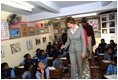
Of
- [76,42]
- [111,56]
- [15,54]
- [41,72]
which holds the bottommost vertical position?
[41,72]

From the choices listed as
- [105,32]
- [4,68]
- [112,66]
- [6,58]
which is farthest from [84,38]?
[105,32]

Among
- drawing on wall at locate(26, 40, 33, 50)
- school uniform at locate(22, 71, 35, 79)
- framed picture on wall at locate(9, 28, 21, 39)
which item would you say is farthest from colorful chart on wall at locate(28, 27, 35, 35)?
school uniform at locate(22, 71, 35, 79)

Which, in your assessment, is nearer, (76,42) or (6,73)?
(76,42)

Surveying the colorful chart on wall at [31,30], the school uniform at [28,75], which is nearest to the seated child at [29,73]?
the school uniform at [28,75]

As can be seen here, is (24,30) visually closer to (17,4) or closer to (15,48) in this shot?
(15,48)

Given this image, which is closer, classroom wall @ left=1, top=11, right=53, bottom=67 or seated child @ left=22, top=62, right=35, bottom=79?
seated child @ left=22, top=62, right=35, bottom=79

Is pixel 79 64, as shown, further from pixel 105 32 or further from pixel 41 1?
pixel 105 32

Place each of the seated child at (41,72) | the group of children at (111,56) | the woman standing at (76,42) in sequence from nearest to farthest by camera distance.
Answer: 1. the woman standing at (76,42)
2. the seated child at (41,72)
3. the group of children at (111,56)

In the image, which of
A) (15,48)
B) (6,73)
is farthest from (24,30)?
(6,73)

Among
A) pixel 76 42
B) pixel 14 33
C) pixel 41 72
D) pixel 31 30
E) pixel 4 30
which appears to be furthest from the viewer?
pixel 31 30

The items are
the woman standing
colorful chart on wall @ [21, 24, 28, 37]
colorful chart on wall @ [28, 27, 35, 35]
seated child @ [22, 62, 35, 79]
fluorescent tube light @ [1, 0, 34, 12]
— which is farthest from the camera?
colorful chart on wall @ [28, 27, 35, 35]

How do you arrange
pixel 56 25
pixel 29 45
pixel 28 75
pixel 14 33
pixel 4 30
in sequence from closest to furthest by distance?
pixel 28 75
pixel 4 30
pixel 14 33
pixel 29 45
pixel 56 25

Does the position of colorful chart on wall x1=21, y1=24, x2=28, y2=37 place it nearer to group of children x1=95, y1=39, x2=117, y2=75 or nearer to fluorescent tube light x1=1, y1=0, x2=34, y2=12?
fluorescent tube light x1=1, y1=0, x2=34, y2=12

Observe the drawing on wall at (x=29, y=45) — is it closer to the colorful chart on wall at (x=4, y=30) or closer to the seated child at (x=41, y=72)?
the colorful chart on wall at (x=4, y=30)
